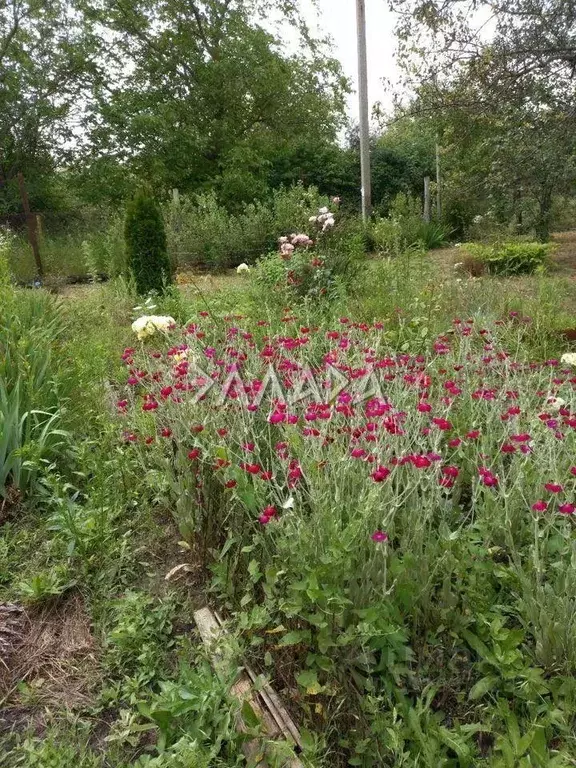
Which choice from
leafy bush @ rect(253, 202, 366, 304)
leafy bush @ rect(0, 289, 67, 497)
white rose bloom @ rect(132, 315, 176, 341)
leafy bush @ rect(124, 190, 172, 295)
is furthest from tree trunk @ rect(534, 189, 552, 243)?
leafy bush @ rect(0, 289, 67, 497)

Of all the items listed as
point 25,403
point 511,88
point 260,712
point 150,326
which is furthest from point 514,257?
point 260,712

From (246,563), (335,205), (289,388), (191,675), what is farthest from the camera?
(335,205)

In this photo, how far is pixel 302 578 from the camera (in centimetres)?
152

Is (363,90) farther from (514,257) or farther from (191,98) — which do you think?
(191,98)

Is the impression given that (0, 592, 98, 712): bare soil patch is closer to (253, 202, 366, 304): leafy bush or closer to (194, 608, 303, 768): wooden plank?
(194, 608, 303, 768): wooden plank

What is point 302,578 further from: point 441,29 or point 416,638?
point 441,29

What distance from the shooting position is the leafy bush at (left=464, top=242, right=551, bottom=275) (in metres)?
8.55

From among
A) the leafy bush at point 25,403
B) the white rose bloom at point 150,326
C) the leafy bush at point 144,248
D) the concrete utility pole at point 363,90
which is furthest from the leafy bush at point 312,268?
the concrete utility pole at point 363,90

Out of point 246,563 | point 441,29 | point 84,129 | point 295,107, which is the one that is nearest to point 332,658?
point 246,563

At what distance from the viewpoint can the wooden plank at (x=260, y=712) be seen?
4.33 ft

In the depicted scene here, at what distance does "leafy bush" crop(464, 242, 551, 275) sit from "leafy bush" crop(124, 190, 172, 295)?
4.83 meters

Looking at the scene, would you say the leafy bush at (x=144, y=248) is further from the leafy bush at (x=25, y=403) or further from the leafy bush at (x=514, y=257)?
the leafy bush at (x=514, y=257)

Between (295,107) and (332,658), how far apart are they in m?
17.9

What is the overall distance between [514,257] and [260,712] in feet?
27.8
